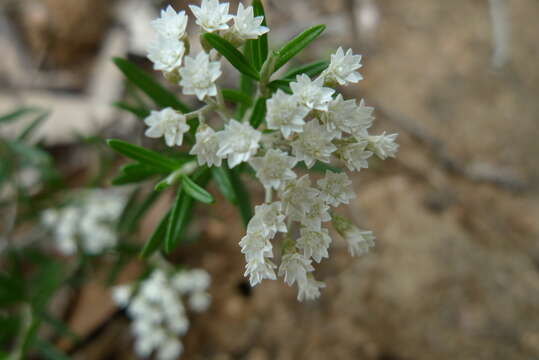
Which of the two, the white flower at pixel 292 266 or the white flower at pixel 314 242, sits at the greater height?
the white flower at pixel 314 242

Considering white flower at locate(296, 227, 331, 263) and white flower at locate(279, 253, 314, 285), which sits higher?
white flower at locate(296, 227, 331, 263)

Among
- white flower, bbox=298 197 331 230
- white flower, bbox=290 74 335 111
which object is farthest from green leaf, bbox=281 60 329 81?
white flower, bbox=298 197 331 230

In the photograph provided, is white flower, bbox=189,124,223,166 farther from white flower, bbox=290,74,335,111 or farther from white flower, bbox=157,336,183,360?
white flower, bbox=157,336,183,360

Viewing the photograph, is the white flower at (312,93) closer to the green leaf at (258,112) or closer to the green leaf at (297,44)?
the green leaf at (297,44)

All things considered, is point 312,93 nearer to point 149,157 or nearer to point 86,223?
point 149,157

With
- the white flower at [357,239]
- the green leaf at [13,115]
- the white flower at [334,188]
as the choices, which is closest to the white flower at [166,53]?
the white flower at [334,188]
